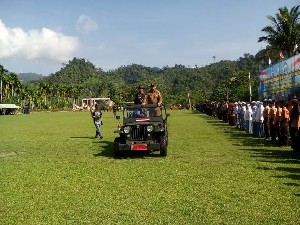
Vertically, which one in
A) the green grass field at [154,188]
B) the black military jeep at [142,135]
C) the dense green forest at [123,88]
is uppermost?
the dense green forest at [123,88]

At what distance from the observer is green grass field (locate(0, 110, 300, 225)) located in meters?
6.64

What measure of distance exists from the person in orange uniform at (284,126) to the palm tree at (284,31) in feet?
92.5

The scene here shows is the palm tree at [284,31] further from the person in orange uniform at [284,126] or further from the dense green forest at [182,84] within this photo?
the person in orange uniform at [284,126]

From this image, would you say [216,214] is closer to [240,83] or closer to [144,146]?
[144,146]

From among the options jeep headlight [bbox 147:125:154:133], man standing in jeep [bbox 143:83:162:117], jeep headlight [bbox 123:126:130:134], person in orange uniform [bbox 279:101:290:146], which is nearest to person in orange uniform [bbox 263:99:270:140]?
person in orange uniform [bbox 279:101:290:146]

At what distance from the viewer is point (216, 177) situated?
9.63m

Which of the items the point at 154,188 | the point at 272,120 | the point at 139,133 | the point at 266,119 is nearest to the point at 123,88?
the point at 266,119

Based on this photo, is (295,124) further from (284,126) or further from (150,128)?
A: (150,128)

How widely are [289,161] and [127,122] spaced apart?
16.6ft

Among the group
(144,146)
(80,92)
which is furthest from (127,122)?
(80,92)

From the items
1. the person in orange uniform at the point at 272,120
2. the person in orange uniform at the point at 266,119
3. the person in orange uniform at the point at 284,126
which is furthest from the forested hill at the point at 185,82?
the person in orange uniform at the point at 284,126

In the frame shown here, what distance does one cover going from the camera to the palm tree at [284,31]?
40969 mm

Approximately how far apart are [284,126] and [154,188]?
26.8ft

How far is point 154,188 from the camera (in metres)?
8.55
